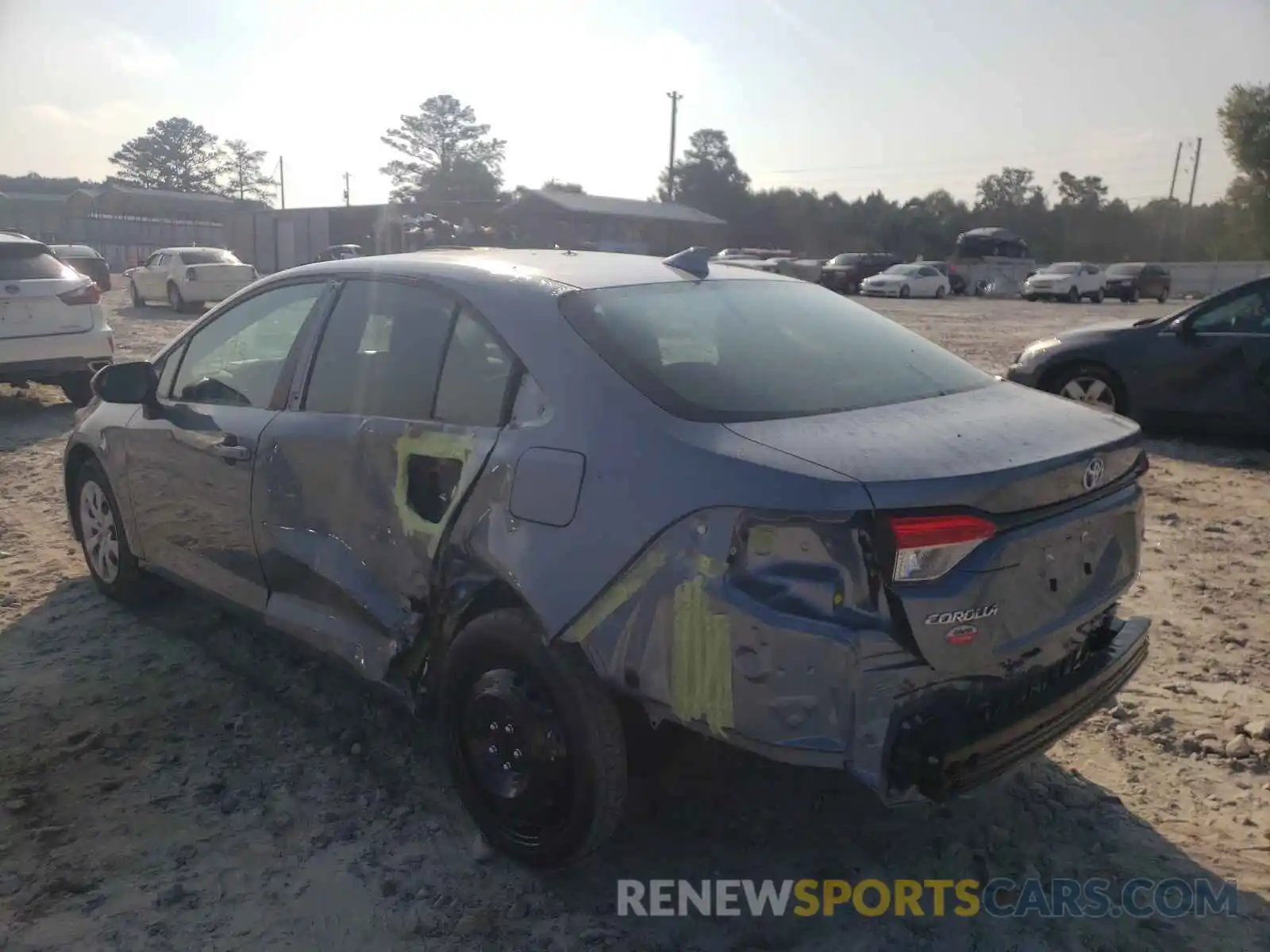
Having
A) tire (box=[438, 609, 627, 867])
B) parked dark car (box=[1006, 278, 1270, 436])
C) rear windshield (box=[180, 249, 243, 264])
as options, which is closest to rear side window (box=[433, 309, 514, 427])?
tire (box=[438, 609, 627, 867])

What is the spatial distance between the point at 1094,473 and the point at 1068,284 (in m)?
38.0

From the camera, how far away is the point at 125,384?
4.06 metres

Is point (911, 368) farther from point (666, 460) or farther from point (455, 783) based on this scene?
point (455, 783)

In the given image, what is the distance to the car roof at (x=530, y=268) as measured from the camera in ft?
10.1

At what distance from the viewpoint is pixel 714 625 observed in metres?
2.21

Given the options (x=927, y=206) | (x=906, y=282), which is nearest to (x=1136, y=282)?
(x=906, y=282)

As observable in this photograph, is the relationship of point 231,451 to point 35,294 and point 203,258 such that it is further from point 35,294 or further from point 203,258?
point 203,258

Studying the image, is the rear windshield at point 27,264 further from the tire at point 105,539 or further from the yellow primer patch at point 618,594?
the yellow primer patch at point 618,594

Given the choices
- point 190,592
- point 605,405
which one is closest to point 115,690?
point 190,592

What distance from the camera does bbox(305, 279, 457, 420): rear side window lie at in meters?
3.09

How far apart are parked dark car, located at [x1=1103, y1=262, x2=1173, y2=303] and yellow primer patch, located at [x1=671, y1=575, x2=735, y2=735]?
41.0m

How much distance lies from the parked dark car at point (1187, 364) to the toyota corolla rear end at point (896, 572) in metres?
5.82

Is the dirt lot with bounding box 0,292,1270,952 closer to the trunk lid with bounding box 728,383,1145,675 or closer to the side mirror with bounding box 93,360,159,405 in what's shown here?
the trunk lid with bounding box 728,383,1145,675

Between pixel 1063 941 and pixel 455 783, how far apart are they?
1.69 metres
